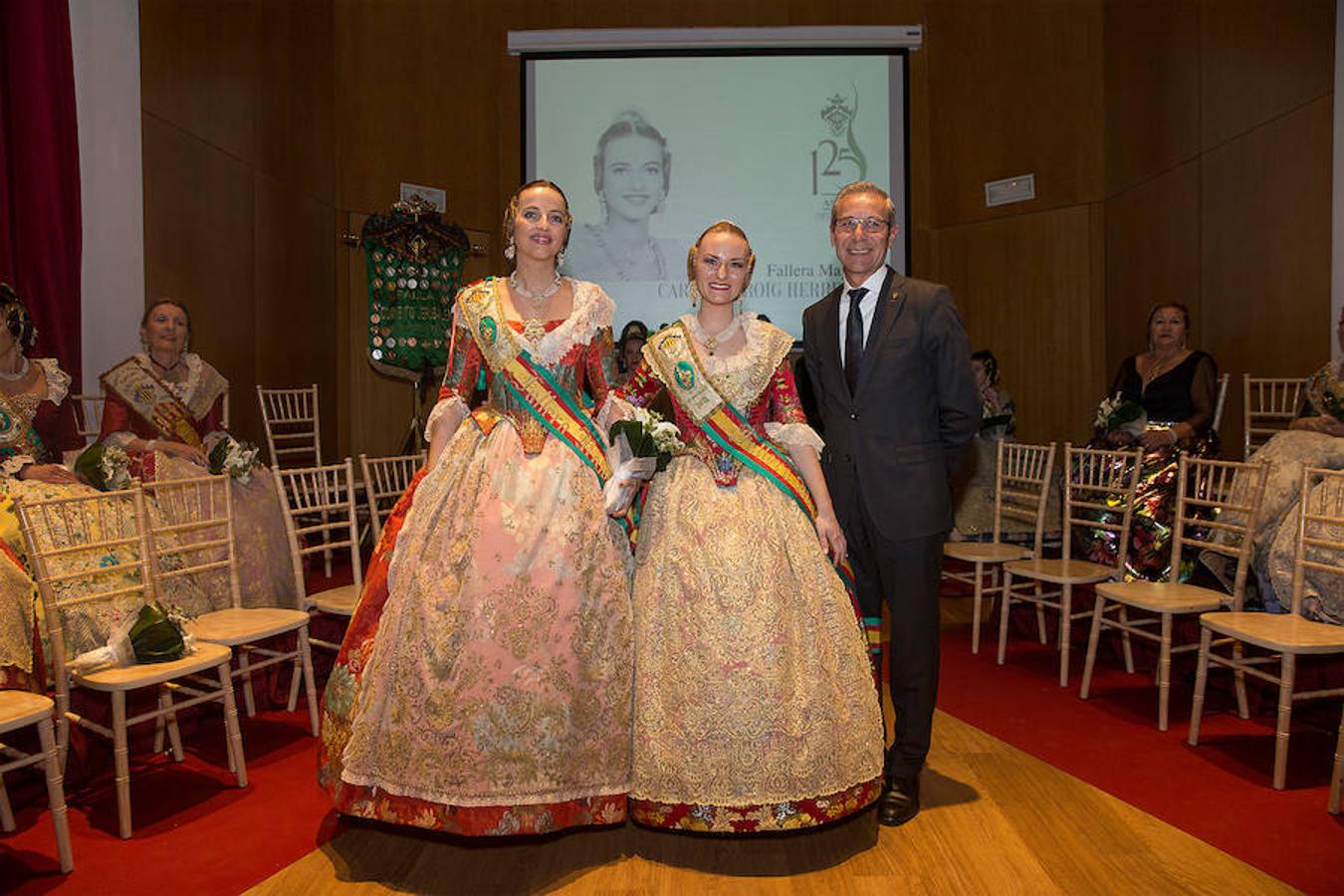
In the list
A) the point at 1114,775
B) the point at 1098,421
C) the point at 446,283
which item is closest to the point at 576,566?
the point at 1114,775

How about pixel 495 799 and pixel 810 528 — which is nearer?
pixel 495 799

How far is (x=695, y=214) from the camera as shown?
7.64 m

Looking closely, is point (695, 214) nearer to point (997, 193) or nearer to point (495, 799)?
point (997, 193)

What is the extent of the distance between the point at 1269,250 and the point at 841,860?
4.62 metres

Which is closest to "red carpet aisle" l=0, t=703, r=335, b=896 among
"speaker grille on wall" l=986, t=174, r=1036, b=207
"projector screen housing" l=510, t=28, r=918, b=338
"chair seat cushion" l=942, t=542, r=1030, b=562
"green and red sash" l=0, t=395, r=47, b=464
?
"green and red sash" l=0, t=395, r=47, b=464

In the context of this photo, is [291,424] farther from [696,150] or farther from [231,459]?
[696,150]

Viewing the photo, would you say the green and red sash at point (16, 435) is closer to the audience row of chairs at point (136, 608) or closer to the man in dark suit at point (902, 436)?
the audience row of chairs at point (136, 608)

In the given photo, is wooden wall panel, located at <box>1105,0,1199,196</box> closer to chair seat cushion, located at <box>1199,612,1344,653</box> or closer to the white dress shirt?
chair seat cushion, located at <box>1199,612,1344,653</box>

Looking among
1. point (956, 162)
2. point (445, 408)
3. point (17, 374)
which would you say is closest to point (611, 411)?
point (445, 408)

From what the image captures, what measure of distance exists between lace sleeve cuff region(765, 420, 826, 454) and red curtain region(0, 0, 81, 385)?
3.51 metres

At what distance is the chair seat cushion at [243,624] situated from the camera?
299 centimetres

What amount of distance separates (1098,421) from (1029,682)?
5.34ft

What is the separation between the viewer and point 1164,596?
11.6ft

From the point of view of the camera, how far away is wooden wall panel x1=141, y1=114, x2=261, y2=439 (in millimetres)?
5051
